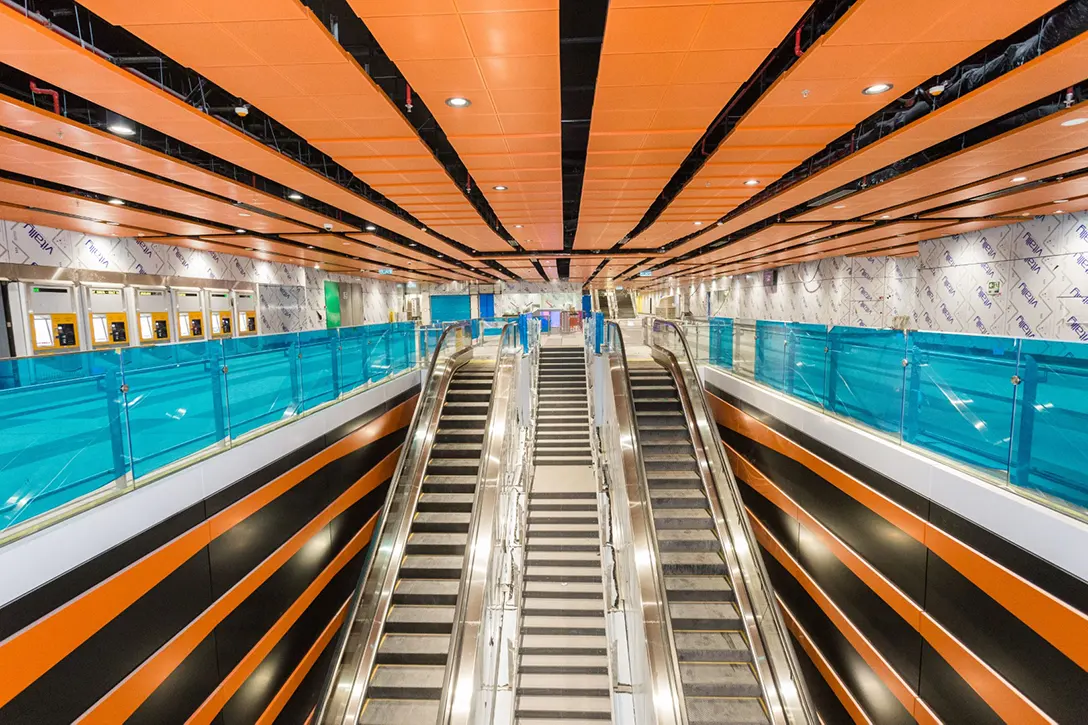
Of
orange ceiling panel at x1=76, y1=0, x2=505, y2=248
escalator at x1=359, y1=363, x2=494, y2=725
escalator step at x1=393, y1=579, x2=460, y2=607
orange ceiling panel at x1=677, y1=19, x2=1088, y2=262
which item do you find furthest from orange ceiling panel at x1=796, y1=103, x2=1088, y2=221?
escalator step at x1=393, y1=579, x2=460, y2=607

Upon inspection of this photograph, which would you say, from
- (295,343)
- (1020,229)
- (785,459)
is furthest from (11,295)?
(1020,229)

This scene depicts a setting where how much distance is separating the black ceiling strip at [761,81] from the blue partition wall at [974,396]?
8.23ft

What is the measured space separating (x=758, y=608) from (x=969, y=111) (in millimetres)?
5261

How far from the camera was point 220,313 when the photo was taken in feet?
42.1

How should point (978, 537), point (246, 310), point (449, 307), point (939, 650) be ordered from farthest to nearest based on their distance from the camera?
1. point (449, 307)
2. point (246, 310)
3. point (939, 650)
4. point (978, 537)

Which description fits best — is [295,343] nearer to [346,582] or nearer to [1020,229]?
[346,582]

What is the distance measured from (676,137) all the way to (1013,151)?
12.7ft

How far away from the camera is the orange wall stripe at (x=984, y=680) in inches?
126

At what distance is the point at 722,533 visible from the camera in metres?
6.36

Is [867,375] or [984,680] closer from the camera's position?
[984,680]

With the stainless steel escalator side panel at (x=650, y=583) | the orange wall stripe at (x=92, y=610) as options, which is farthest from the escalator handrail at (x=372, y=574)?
the stainless steel escalator side panel at (x=650, y=583)

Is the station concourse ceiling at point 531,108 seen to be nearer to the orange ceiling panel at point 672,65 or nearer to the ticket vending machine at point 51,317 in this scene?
the orange ceiling panel at point 672,65

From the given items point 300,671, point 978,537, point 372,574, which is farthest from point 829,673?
point 300,671

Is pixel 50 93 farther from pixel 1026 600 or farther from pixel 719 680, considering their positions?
pixel 1026 600
